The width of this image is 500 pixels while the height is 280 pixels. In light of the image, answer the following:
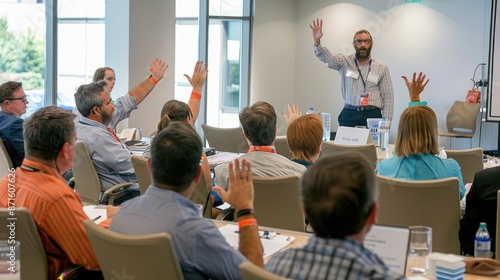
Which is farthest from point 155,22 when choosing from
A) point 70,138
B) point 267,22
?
point 70,138

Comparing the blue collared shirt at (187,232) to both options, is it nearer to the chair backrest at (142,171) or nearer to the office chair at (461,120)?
the chair backrest at (142,171)

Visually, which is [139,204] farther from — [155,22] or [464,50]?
[464,50]

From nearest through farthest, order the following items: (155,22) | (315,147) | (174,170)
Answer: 1. (174,170)
2. (315,147)
3. (155,22)

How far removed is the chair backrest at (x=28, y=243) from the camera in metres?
2.83

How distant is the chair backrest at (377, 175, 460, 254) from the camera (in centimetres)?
389

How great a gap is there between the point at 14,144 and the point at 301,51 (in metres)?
7.90

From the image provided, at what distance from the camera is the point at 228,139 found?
7176mm

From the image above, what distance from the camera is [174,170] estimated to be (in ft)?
8.49

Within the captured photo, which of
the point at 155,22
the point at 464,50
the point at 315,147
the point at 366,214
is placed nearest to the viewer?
the point at 366,214

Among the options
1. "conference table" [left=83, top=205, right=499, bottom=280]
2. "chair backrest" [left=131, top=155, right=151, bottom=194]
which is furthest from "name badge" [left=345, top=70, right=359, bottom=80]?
"conference table" [left=83, top=205, right=499, bottom=280]

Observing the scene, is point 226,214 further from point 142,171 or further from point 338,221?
point 338,221

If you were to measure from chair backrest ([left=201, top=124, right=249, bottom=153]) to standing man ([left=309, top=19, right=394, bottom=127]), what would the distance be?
1881mm

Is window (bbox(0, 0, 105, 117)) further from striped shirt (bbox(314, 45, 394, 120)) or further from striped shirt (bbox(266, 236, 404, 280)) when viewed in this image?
striped shirt (bbox(266, 236, 404, 280))

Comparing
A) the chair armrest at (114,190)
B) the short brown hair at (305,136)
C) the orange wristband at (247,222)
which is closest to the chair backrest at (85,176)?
the chair armrest at (114,190)
